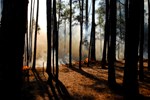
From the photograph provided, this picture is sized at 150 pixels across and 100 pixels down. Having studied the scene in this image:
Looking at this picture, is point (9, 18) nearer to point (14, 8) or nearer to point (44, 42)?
point (14, 8)

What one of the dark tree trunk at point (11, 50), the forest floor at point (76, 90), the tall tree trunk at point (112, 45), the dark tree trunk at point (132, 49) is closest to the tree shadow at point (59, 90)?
the forest floor at point (76, 90)

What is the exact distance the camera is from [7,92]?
2604 mm

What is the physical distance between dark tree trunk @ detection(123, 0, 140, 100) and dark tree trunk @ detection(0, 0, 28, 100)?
649 centimetres

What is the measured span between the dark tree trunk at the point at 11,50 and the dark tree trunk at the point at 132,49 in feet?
21.3

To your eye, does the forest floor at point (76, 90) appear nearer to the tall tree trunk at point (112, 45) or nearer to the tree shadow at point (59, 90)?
the tree shadow at point (59, 90)

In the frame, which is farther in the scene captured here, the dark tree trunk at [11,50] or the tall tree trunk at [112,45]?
the tall tree trunk at [112,45]

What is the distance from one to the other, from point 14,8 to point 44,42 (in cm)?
4721

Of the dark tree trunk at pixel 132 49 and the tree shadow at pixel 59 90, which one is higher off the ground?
the dark tree trunk at pixel 132 49

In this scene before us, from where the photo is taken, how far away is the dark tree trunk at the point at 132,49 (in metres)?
8.52

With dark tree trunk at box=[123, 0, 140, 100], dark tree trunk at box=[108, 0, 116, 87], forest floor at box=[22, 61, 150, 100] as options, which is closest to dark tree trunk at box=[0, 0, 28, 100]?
dark tree trunk at box=[123, 0, 140, 100]

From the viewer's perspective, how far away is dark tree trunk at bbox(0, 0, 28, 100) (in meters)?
2.59

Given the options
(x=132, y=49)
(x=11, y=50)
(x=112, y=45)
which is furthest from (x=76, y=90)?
(x=11, y=50)

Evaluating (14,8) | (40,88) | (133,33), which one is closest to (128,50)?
(133,33)

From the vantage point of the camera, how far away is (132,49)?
8.58 metres
